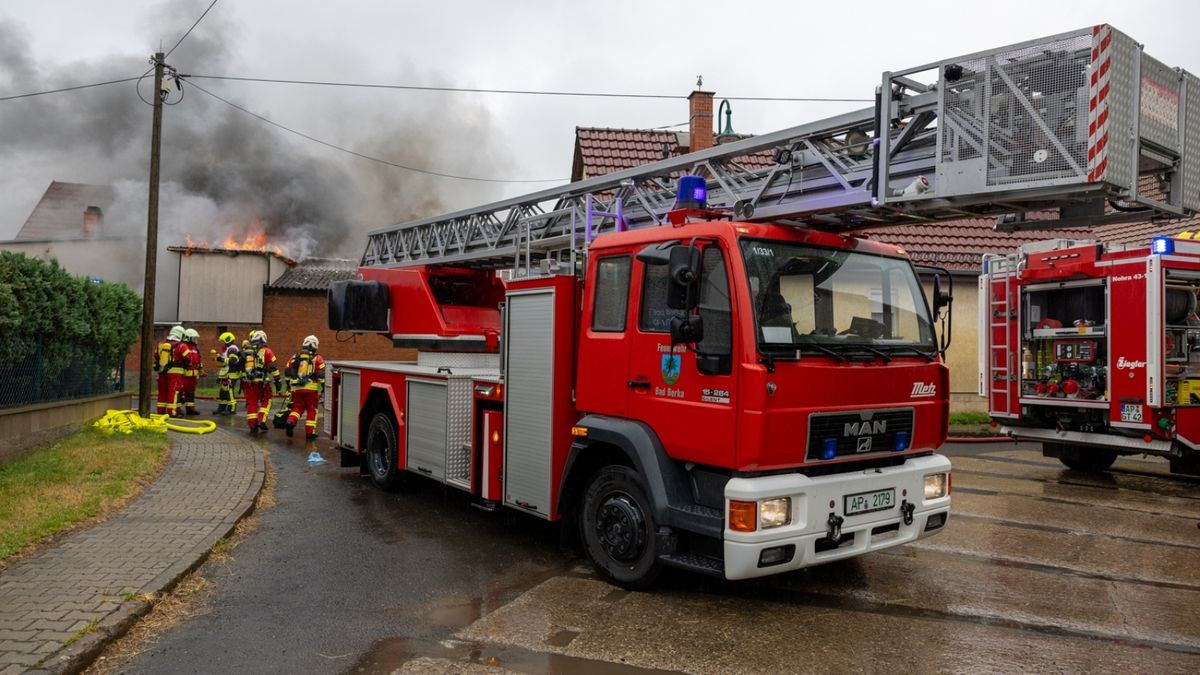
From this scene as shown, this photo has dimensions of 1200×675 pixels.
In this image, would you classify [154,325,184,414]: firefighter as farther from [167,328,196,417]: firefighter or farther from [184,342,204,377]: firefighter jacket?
[184,342,204,377]: firefighter jacket

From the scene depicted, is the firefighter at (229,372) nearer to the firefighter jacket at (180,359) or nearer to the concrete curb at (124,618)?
the firefighter jacket at (180,359)

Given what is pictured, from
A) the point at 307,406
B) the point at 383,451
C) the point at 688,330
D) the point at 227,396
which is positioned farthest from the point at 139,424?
the point at 688,330

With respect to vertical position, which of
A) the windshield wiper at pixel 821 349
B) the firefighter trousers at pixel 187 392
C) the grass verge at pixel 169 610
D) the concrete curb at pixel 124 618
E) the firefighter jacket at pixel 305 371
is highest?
the windshield wiper at pixel 821 349

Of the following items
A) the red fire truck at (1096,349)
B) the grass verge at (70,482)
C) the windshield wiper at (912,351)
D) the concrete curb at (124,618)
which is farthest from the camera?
the red fire truck at (1096,349)

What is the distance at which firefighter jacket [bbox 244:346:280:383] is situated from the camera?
12789mm

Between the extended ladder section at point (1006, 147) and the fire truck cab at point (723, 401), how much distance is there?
454mm

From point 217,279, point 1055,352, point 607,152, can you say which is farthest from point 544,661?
point 217,279

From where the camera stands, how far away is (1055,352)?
9664mm

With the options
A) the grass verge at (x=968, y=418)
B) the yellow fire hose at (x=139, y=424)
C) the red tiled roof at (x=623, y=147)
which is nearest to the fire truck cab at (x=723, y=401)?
the yellow fire hose at (x=139, y=424)

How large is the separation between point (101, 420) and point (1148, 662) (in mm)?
12059

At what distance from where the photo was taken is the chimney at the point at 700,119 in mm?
17938

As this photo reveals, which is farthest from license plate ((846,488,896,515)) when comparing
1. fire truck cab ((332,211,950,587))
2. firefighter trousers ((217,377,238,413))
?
firefighter trousers ((217,377,238,413))

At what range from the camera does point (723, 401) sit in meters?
4.39

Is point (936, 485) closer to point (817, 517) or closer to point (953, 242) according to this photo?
point (817, 517)
